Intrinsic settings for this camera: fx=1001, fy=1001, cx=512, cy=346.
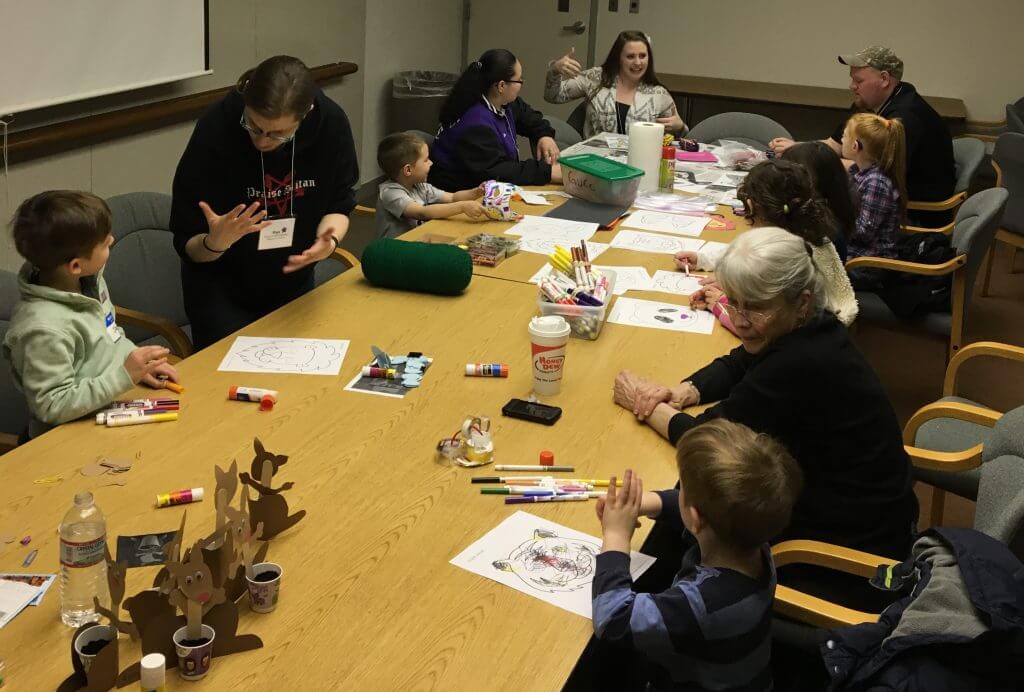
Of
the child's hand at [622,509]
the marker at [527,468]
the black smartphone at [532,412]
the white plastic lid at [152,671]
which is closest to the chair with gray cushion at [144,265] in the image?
the black smartphone at [532,412]

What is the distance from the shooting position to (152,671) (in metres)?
1.32

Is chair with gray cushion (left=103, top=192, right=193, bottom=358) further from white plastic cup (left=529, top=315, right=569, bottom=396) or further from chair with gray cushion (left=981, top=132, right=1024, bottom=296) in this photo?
chair with gray cushion (left=981, top=132, right=1024, bottom=296)

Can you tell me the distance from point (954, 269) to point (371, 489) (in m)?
2.69

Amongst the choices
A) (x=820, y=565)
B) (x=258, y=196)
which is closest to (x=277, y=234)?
(x=258, y=196)

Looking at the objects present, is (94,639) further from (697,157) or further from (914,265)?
(697,157)

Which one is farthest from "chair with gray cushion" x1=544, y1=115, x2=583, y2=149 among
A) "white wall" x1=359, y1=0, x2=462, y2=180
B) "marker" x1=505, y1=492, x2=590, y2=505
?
Answer: "marker" x1=505, y1=492, x2=590, y2=505

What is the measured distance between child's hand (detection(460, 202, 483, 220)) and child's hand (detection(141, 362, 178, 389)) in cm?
168

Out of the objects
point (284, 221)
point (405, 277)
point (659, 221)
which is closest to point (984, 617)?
point (405, 277)

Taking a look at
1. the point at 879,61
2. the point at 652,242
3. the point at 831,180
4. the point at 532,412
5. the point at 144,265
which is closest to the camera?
the point at 532,412

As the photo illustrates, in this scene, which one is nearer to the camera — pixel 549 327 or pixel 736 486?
pixel 736 486

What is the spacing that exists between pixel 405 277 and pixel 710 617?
5.41 feet

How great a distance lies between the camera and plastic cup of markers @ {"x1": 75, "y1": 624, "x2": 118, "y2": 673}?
4.48 feet

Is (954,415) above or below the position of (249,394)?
below

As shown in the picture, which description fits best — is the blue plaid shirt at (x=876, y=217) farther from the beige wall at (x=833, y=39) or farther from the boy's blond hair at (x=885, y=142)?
the beige wall at (x=833, y=39)
